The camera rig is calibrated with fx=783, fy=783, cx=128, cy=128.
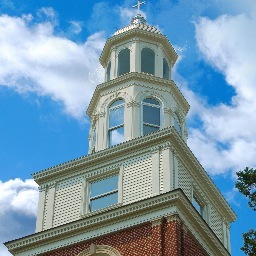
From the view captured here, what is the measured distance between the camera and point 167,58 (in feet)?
135

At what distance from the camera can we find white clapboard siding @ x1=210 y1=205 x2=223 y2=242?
36.5 meters

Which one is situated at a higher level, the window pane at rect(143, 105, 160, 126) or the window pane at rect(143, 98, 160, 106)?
the window pane at rect(143, 98, 160, 106)

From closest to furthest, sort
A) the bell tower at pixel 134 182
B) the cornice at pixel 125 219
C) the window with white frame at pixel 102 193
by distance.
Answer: the cornice at pixel 125 219 → the bell tower at pixel 134 182 → the window with white frame at pixel 102 193

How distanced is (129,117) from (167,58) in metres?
5.86

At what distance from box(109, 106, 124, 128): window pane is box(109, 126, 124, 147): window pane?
1.25 ft

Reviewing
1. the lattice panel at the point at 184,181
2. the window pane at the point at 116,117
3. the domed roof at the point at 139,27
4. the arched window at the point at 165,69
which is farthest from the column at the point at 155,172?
the domed roof at the point at 139,27

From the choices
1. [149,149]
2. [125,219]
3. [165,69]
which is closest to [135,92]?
[165,69]

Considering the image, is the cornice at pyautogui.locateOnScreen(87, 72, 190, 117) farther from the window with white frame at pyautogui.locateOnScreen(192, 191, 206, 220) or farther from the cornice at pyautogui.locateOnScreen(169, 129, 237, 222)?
the window with white frame at pyautogui.locateOnScreen(192, 191, 206, 220)

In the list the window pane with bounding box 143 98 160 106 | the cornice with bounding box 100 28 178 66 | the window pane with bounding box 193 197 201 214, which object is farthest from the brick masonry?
the cornice with bounding box 100 28 178 66

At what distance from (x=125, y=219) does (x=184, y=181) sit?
3787 mm

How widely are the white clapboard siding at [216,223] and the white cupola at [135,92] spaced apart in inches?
166

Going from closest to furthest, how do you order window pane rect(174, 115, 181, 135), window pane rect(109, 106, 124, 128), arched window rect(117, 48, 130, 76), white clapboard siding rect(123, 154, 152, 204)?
1. white clapboard siding rect(123, 154, 152, 204)
2. window pane rect(109, 106, 124, 128)
3. window pane rect(174, 115, 181, 135)
4. arched window rect(117, 48, 130, 76)

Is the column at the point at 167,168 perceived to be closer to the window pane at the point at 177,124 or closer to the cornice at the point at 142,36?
the window pane at the point at 177,124

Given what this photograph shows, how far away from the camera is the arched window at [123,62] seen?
3975cm
